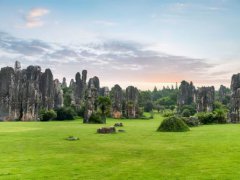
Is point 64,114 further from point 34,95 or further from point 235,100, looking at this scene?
point 235,100

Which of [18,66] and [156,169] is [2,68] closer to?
[18,66]

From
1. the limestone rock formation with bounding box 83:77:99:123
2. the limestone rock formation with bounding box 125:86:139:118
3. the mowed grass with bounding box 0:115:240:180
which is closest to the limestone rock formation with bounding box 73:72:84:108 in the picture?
the limestone rock formation with bounding box 125:86:139:118

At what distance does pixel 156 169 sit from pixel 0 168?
719 centimetres

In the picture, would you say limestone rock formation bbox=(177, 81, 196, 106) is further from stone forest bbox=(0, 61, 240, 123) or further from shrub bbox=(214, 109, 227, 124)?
shrub bbox=(214, 109, 227, 124)

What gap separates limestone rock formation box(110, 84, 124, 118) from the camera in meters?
102

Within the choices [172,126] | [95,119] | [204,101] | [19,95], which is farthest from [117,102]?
[172,126]

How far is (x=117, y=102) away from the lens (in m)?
104

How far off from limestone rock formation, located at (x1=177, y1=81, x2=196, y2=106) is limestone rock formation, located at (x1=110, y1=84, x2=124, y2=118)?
4039 centimetres

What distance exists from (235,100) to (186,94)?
71.6m

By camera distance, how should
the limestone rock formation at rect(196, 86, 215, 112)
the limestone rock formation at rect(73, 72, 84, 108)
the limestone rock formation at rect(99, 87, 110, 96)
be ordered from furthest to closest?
the limestone rock formation at rect(73, 72, 84, 108)
the limestone rock formation at rect(99, 87, 110, 96)
the limestone rock formation at rect(196, 86, 215, 112)

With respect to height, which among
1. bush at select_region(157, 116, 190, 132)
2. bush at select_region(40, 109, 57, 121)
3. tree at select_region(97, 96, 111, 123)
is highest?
tree at select_region(97, 96, 111, 123)

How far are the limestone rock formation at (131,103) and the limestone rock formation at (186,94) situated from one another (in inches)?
1351

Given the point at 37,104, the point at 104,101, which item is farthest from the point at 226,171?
the point at 37,104

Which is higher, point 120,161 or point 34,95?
point 34,95
